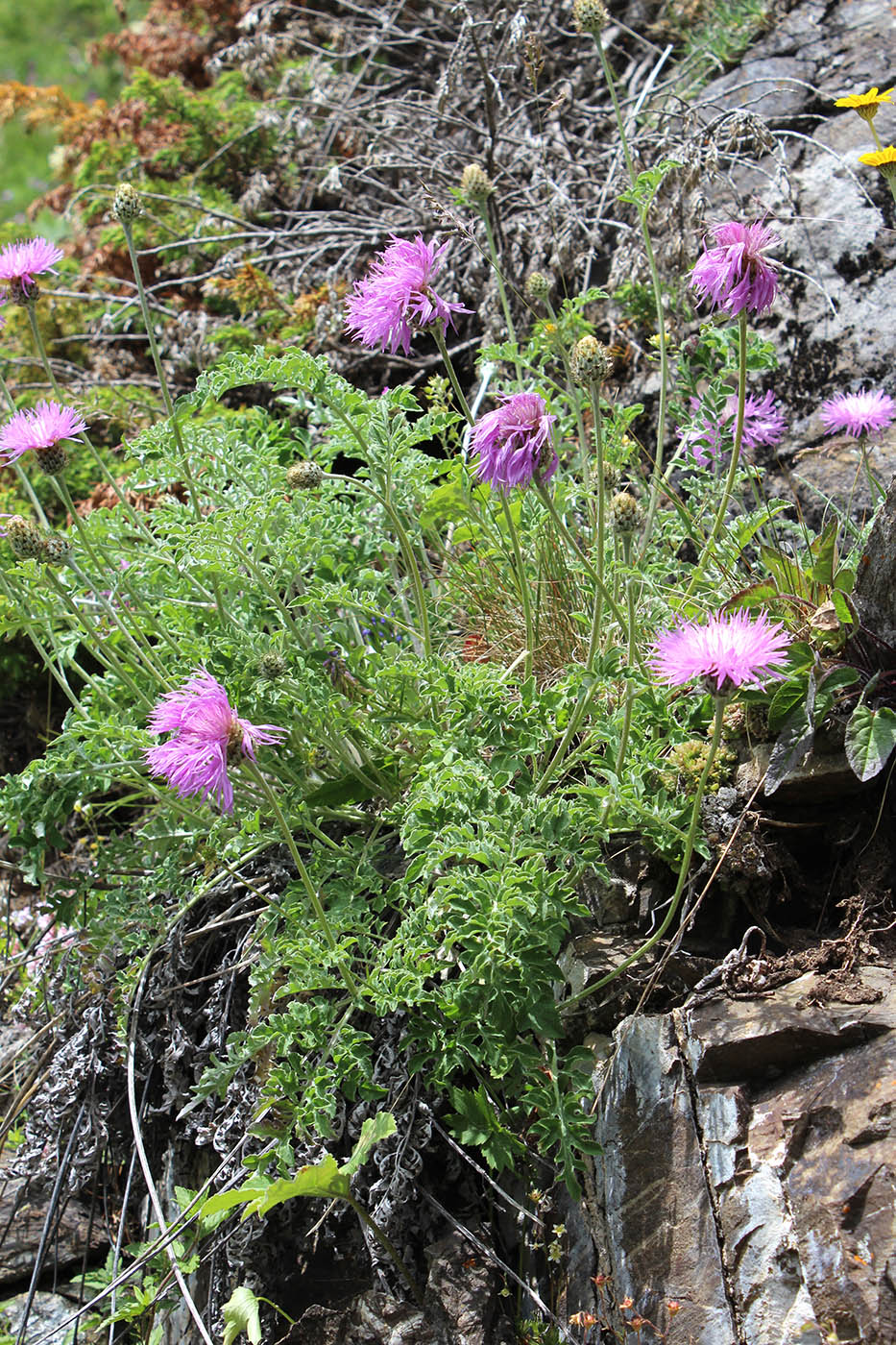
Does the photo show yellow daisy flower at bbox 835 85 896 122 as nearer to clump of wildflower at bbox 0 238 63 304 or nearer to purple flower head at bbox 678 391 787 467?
purple flower head at bbox 678 391 787 467

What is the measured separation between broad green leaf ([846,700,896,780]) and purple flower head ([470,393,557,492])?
29.0 inches

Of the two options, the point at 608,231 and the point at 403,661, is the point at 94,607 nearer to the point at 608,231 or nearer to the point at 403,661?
the point at 403,661

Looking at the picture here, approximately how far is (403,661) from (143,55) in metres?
5.71

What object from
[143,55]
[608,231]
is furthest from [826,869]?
[143,55]

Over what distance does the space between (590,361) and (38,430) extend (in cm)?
122

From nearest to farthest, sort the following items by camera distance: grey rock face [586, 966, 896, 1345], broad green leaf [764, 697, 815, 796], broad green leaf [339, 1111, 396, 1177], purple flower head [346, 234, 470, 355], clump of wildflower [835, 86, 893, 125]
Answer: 1. grey rock face [586, 966, 896, 1345]
2. broad green leaf [339, 1111, 396, 1177]
3. broad green leaf [764, 697, 815, 796]
4. purple flower head [346, 234, 470, 355]
5. clump of wildflower [835, 86, 893, 125]

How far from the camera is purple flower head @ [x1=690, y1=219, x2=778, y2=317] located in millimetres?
2125

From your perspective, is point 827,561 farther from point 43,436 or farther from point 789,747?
point 43,436

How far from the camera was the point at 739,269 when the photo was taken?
2133 mm

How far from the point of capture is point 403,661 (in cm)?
240

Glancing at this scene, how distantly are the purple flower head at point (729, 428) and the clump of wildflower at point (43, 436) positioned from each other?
1482 mm

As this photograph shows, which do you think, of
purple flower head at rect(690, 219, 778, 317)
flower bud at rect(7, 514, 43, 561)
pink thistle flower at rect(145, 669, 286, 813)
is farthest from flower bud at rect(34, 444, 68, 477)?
purple flower head at rect(690, 219, 778, 317)

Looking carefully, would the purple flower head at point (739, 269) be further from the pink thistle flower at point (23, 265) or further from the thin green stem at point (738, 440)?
the pink thistle flower at point (23, 265)

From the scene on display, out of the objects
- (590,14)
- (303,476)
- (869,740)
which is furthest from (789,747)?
(590,14)
